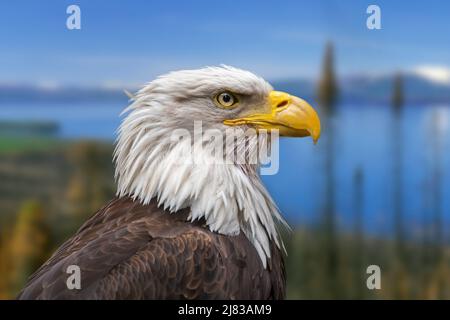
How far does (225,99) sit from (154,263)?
0.52 metres

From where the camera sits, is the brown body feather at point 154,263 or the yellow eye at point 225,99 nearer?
the brown body feather at point 154,263

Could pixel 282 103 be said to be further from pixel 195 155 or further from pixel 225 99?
pixel 195 155

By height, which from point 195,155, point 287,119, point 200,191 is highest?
point 287,119

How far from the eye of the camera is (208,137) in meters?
1.83

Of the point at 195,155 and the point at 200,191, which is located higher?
the point at 195,155

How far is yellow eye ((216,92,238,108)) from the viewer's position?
185cm

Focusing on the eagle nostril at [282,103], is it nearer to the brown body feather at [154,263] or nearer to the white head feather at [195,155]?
the white head feather at [195,155]

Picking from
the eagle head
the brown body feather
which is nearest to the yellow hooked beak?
the eagle head

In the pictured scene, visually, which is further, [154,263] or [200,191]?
[200,191]

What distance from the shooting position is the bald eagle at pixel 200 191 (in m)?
1.68

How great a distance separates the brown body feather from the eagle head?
2.1 inches

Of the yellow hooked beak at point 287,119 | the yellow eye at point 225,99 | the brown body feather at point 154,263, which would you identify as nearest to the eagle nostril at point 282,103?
the yellow hooked beak at point 287,119

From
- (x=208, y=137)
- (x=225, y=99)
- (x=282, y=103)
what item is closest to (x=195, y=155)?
(x=208, y=137)
